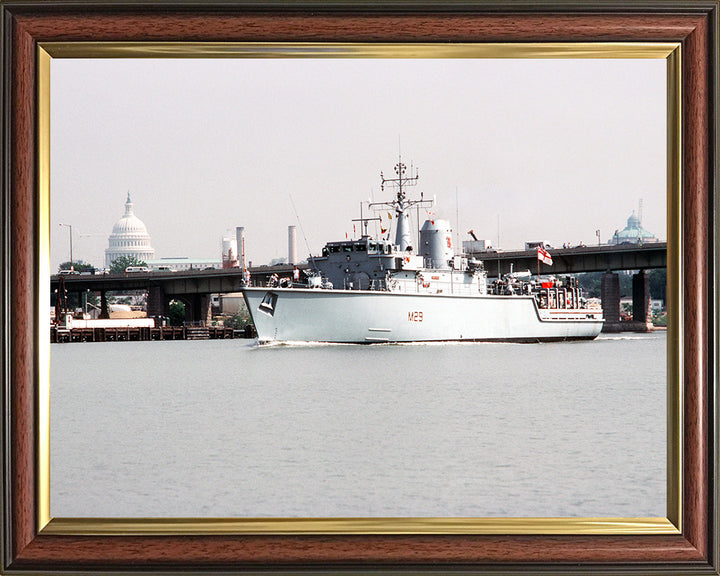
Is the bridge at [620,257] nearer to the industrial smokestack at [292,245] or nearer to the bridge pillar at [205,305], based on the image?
the industrial smokestack at [292,245]

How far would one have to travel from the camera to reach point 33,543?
15.3ft

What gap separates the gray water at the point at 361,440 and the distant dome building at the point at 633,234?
0.88 metres

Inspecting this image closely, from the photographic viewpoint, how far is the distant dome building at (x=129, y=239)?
21.9ft

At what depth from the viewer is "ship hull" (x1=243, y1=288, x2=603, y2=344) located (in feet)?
126

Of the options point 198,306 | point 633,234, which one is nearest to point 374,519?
point 633,234

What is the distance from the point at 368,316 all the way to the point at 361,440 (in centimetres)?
2641

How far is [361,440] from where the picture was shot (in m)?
12.7

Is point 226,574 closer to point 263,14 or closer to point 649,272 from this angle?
point 263,14

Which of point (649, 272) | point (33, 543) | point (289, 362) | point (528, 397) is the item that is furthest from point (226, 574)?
point (289, 362)

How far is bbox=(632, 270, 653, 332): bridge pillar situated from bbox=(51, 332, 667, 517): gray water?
259mm

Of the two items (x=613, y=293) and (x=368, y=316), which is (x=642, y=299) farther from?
(x=368, y=316)

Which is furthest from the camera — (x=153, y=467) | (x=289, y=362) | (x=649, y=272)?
(x=289, y=362)

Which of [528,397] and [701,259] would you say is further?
[528,397]

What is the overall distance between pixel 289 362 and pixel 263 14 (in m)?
26.5
